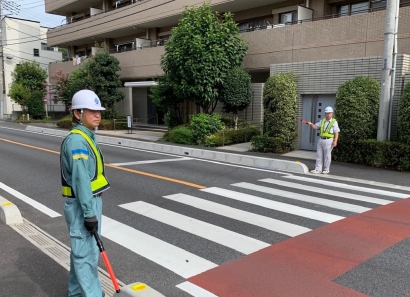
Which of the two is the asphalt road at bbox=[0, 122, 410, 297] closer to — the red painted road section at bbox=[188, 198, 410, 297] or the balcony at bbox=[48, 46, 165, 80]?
the red painted road section at bbox=[188, 198, 410, 297]

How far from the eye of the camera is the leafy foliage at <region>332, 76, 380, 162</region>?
35.4 ft

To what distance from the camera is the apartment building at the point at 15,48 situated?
46125 mm

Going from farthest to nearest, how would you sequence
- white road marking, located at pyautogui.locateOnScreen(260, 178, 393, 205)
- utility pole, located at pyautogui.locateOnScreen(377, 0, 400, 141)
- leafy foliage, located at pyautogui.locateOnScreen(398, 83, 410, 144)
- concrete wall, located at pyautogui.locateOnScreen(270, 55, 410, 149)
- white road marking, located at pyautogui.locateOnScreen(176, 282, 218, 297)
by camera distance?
concrete wall, located at pyautogui.locateOnScreen(270, 55, 410, 149) < utility pole, located at pyautogui.locateOnScreen(377, 0, 400, 141) < leafy foliage, located at pyautogui.locateOnScreen(398, 83, 410, 144) < white road marking, located at pyautogui.locateOnScreen(260, 178, 393, 205) < white road marking, located at pyautogui.locateOnScreen(176, 282, 218, 297)

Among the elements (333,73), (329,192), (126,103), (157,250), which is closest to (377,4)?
(333,73)

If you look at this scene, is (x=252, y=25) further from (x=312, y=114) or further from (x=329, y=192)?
(x=329, y=192)

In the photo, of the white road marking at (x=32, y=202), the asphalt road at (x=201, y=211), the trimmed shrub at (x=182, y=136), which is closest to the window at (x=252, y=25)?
the trimmed shrub at (x=182, y=136)

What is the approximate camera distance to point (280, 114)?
13.1m

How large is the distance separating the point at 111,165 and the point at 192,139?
19.6 ft

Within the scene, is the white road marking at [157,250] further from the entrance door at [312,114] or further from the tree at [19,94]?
the tree at [19,94]

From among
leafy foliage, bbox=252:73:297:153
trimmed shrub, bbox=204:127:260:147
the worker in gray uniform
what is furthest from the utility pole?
trimmed shrub, bbox=204:127:260:147

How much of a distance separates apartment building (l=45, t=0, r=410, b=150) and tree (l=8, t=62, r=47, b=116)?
1066 cm

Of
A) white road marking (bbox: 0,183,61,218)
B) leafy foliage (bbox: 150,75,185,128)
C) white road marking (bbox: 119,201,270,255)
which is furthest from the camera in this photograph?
leafy foliage (bbox: 150,75,185,128)

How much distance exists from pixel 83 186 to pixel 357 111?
32.5 feet

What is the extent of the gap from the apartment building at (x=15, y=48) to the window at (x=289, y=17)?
3794 cm
